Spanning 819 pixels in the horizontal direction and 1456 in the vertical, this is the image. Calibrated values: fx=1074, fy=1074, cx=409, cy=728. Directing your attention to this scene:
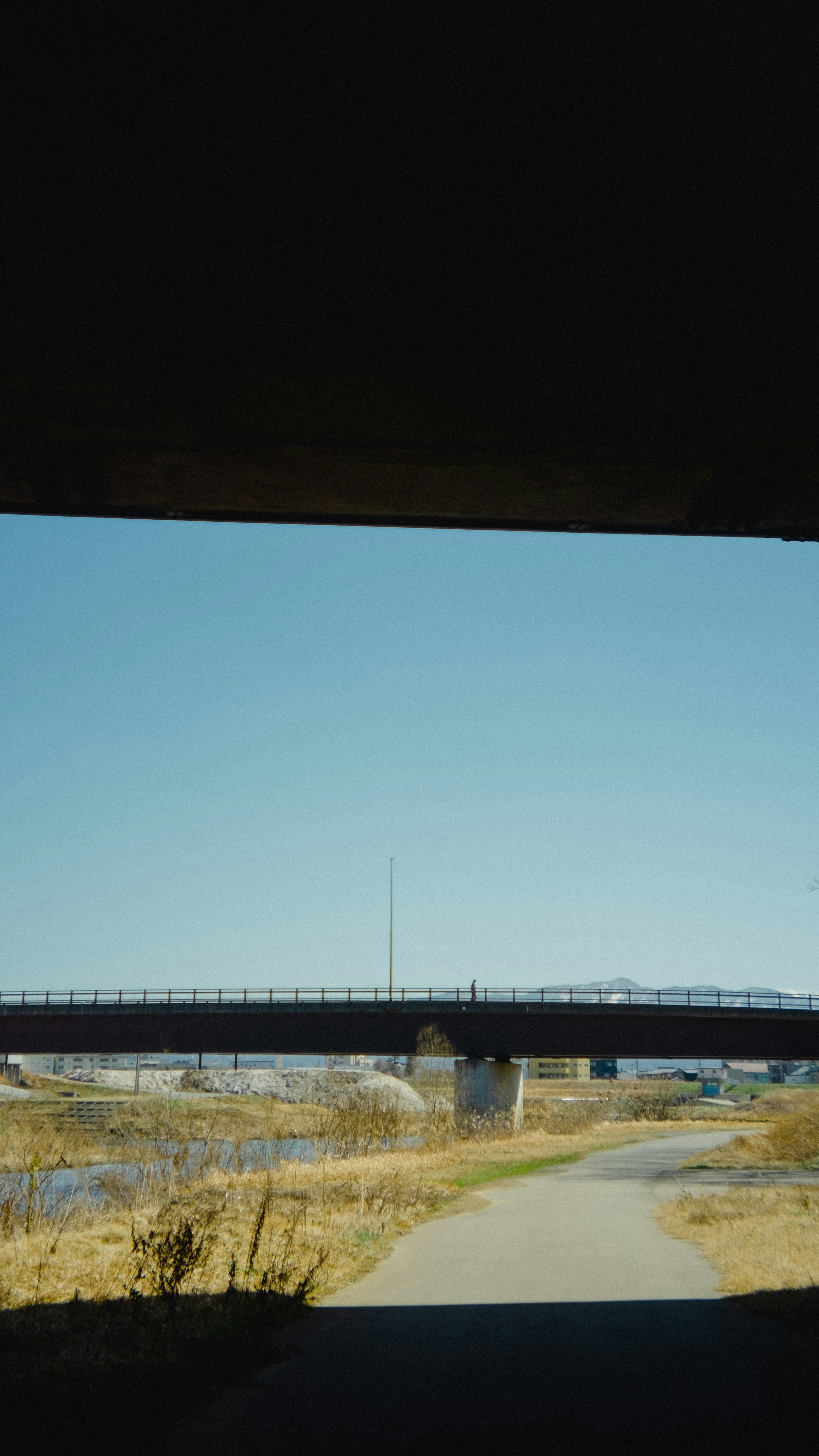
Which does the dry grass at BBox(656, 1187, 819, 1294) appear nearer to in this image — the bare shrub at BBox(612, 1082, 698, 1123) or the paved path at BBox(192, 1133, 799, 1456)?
the paved path at BBox(192, 1133, 799, 1456)

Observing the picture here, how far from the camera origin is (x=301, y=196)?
5883 millimetres

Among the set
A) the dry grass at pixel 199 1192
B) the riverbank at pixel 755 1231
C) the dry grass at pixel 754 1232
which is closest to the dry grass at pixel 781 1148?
the riverbank at pixel 755 1231

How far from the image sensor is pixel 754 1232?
52.3 feet

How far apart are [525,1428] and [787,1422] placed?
172 centimetres

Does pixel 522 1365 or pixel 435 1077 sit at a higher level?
pixel 522 1365

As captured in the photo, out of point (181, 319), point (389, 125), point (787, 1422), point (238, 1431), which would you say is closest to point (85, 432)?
point (181, 319)

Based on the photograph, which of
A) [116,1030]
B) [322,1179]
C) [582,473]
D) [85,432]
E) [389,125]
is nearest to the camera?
[389,125]

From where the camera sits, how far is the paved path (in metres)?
6.72

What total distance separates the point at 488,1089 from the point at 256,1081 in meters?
58.0

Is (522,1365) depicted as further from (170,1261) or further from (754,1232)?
(754,1232)

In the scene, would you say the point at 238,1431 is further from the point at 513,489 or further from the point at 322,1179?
the point at 322,1179

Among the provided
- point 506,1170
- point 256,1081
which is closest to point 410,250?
point 506,1170

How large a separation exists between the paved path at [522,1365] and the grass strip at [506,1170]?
13450 millimetres

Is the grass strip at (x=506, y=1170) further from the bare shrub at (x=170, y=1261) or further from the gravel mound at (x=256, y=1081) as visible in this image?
the gravel mound at (x=256, y=1081)
